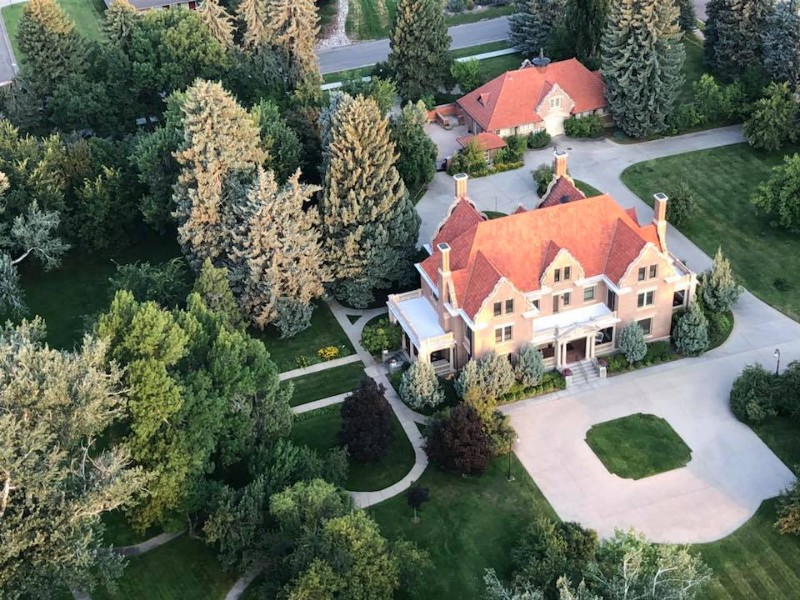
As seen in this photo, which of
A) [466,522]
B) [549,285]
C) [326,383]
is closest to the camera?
[466,522]

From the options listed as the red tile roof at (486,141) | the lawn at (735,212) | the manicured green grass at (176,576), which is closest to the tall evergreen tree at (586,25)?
the red tile roof at (486,141)

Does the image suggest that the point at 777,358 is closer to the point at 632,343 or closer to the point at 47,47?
the point at 632,343

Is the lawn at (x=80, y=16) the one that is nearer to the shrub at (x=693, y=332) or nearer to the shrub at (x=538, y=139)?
the shrub at (x=538, y=139)

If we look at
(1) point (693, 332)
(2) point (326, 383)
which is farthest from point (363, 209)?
(1) point (693, 332)

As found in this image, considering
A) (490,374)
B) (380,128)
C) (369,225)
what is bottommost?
(490,374)

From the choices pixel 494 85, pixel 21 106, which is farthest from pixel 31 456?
pixel 494 85

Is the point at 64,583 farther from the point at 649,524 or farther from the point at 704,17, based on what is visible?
the point at 704,17
